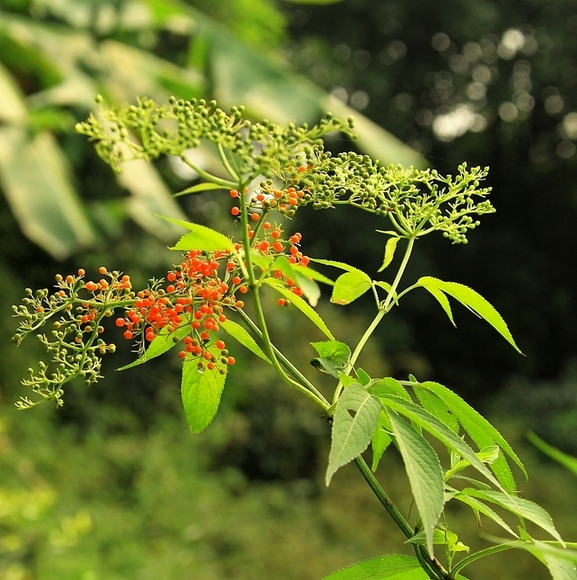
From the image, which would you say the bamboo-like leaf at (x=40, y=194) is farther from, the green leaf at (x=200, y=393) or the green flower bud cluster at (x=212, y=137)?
the green flower bud cluster at (x=212, y=137)

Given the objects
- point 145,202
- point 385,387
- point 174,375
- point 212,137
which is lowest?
point 174,375

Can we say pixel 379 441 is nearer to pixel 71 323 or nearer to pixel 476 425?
pixel 476 425

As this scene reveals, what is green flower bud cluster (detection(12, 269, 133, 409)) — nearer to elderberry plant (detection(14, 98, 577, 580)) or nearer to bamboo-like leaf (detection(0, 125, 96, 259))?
elderberry plant (detection(14, 98, 577, 580))

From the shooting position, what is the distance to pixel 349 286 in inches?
26.8

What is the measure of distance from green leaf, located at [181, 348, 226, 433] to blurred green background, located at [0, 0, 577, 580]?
3.10 meters

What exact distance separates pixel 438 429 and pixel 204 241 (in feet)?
0.71

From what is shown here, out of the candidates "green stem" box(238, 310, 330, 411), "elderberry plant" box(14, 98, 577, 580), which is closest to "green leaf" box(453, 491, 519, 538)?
"elderberry plant" box(14, 98, 577, 580)

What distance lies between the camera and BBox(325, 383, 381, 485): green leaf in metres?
0.50

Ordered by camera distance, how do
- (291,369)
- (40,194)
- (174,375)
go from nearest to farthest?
(291,369)
(40,194)
(174,375)

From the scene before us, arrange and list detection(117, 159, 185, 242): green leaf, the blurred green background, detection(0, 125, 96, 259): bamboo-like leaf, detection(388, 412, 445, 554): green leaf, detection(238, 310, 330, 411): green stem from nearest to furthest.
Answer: detection(388, 412, 445, 554): green leaf, detection(238, 310, 330, 411): green stem, detection(0, 125, 96, 259): bamboo-like leaf, the blurred green background, detection(117, 159, 185, 242): green leaf

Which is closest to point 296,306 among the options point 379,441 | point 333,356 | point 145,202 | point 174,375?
point 333,356

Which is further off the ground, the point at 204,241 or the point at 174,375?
the point at 204,241

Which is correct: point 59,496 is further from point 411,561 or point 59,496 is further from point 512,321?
point 512,321

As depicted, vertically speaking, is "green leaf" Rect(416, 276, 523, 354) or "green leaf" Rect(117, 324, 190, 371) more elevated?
"green leaf" Rect(416, 276, 523, 354)
